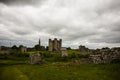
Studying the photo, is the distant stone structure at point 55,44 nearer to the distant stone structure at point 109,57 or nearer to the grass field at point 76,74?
the distant stone structure at point 109,57

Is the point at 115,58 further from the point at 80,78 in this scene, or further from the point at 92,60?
the point at 80,78

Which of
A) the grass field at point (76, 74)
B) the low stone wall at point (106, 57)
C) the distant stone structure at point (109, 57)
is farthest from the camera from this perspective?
the low stone wall at point (106, 57)

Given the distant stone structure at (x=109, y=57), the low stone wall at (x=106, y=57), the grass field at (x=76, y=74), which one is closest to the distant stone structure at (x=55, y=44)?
the low stone wall at (x=106, y=57)

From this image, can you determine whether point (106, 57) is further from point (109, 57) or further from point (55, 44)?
point (55, 44)

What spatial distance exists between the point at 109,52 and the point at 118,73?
11.0 m

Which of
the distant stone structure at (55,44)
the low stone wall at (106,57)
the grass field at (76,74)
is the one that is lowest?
the grass field at (76,74)

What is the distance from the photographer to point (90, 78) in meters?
17.7

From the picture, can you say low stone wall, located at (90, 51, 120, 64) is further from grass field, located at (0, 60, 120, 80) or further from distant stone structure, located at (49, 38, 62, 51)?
distant stone structure, located at (49, 38, 62, 51)

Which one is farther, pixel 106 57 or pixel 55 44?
pixel 55 44

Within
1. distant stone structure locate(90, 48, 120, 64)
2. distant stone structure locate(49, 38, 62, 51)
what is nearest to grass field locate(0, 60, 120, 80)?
distant stone structure locate(90, 48, 120, 64)

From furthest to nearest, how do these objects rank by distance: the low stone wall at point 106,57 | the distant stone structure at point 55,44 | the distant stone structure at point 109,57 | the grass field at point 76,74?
1. the distant stone structure at point 55,44
2. the low stone wall at point 106,57
3. the distant stone structure at point 109,57
4. the grass field at point 76,74

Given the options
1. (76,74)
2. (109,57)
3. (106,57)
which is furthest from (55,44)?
(76,74)

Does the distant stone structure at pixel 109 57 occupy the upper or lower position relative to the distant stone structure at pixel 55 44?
lower

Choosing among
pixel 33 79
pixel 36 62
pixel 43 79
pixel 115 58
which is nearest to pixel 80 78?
pixel 43 79
